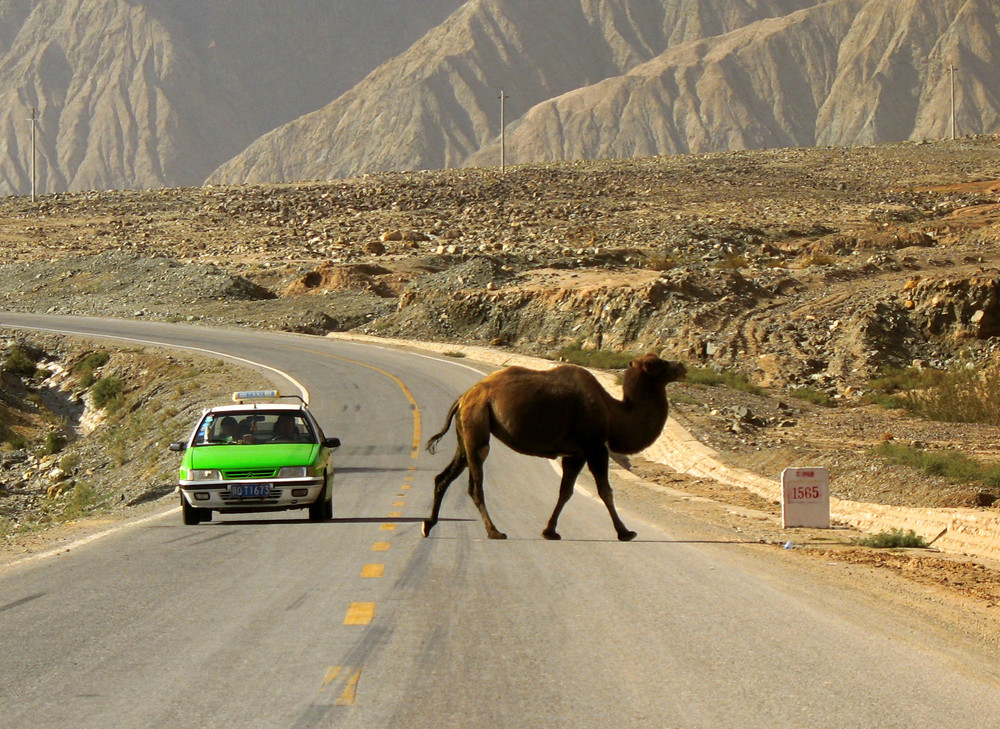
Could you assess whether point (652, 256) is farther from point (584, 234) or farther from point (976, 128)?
point (976, 128)

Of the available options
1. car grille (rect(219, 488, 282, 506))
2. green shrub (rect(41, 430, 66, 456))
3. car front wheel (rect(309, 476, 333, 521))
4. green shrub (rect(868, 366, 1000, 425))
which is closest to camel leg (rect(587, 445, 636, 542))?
car front wheel (rect(309, 476, 333, 521))

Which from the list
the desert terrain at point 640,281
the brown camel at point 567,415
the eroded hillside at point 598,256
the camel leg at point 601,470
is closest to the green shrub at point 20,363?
the desert terrain at point 640,281

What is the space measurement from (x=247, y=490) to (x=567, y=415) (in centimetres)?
451

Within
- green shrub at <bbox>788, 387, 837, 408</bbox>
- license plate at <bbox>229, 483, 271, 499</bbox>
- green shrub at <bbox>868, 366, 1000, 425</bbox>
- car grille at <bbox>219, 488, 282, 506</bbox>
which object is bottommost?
green shrub at <bbox>788, 387, 837, 408</bbox>

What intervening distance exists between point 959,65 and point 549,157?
59.4 metres

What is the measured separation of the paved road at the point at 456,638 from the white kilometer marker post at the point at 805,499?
77.2 inches

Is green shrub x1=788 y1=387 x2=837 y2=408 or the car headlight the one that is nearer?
the car headlight

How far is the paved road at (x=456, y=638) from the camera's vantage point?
6.82 m

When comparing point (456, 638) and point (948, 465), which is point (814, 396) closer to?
point (948, 465)

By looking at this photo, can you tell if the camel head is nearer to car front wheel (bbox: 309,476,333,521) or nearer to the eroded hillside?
car front wheel (bbox: 309,476,333,521)

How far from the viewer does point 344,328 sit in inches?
2420

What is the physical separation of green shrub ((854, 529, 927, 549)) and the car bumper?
245 inches

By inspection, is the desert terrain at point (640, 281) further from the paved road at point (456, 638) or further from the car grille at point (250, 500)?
the car grille at point (250, 500)

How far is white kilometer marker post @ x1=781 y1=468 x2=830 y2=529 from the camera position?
1617 cm
